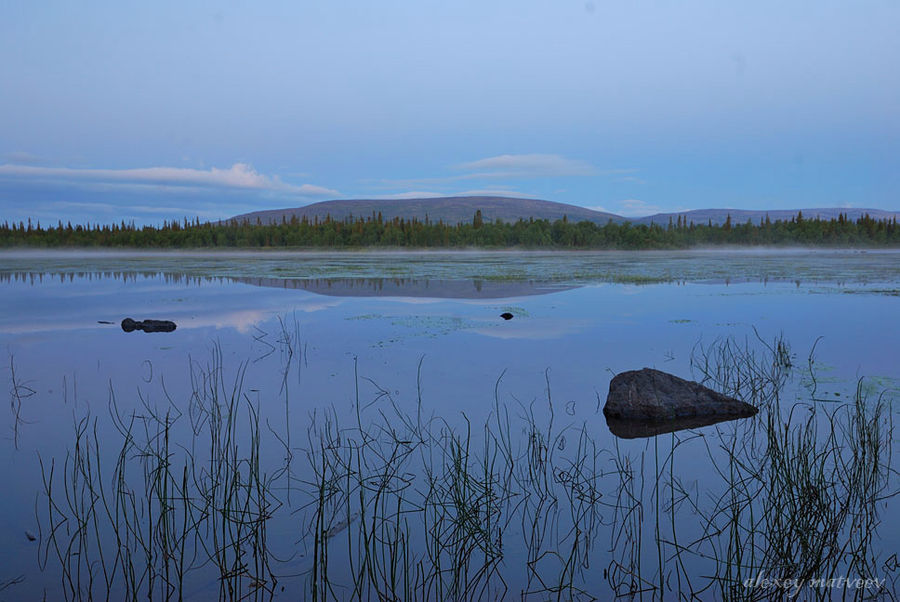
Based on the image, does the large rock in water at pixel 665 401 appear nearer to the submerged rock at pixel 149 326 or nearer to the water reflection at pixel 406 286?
Answer: the submerged rock at pixel 149 326

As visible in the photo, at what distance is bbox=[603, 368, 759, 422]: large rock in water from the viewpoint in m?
7.12

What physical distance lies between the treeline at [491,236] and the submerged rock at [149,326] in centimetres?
10750

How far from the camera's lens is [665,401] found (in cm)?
714

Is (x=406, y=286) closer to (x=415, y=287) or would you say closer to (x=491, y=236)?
(x=415, y=287)

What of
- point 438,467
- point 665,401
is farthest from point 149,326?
point 665,401

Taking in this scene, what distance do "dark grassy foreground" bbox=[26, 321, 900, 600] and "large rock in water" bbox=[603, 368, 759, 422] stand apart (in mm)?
412

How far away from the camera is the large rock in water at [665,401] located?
7.12 m

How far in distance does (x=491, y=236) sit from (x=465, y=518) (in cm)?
12536

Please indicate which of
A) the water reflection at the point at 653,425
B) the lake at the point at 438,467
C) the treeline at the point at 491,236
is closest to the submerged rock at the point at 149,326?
the lake at the point at 438,467

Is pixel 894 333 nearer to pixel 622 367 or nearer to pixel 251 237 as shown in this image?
pixel 622 367

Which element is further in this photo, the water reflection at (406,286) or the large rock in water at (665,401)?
the water reflection at (406,286)

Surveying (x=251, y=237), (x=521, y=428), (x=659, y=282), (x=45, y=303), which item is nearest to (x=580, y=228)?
(x=251, y=237)

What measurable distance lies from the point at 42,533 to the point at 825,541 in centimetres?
517

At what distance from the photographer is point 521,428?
6.75 m
